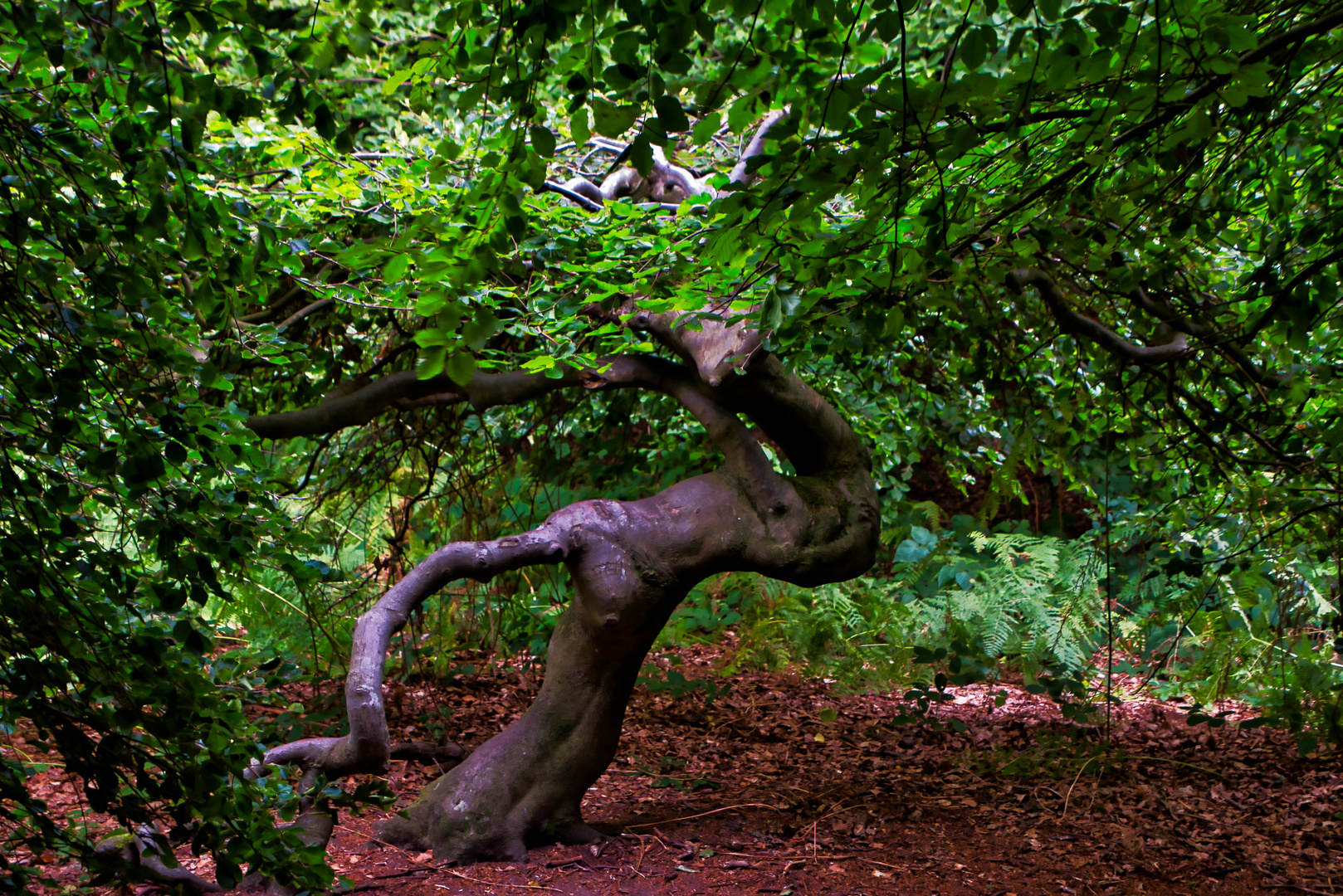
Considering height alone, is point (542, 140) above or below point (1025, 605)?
below

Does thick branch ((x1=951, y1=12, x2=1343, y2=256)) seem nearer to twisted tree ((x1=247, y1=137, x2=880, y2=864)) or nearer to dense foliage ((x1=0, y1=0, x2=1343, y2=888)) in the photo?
dense foliage ((x1=0, y1=0, x2=1343, y2=888))

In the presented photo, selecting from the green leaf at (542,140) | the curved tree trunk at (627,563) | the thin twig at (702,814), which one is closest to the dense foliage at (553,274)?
the green leaf at (542,140)

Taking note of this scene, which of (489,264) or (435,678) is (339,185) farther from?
(435,678)

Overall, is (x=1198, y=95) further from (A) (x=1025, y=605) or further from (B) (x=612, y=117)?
(A) (x=1025, y=605)

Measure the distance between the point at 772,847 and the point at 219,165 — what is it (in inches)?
141

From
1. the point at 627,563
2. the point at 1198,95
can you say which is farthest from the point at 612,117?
the point at 627,563

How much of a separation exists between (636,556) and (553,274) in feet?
5.13

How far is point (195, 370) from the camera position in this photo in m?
2.11

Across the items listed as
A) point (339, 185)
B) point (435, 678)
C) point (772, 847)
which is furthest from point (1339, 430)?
point (435, 678)

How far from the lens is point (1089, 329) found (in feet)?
12.3

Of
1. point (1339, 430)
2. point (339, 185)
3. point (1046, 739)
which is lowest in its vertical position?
point (1046, 739)

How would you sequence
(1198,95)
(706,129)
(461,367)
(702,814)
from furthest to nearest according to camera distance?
(702,814)
(1198,95)
(706,129)
(461,367)

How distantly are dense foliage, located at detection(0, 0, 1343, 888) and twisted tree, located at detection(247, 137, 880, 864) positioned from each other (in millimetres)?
407

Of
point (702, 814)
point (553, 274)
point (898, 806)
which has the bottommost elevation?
point (702, 814)
